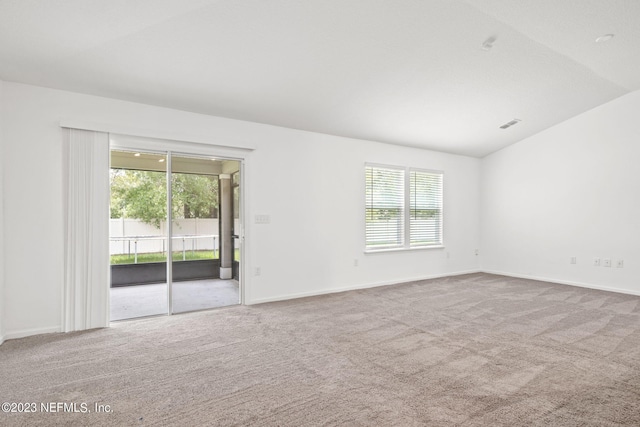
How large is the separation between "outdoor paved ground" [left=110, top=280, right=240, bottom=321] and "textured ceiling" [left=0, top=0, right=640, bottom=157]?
8.90ft

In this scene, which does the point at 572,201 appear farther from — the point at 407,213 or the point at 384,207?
the point at 384,207

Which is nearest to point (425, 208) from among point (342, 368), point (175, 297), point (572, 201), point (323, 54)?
point (572, 201)

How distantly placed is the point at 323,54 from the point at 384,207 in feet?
11.5

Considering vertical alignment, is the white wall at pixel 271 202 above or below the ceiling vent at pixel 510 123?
below

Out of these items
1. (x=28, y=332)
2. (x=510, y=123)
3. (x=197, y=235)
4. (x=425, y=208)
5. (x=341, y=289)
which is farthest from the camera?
(x=425, y=208)

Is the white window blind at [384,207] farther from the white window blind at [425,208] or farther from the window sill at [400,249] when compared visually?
the white window blind at [425,208]

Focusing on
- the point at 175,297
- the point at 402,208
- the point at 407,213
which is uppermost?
the point at 402,208

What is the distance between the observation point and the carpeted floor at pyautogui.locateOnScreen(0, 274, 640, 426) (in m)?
2.19

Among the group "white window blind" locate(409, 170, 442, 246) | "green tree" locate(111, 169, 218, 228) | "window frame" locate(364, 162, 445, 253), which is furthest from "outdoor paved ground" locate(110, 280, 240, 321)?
"white window blind" locate(409, 170, 442, 246)

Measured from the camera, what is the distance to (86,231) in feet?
12.8

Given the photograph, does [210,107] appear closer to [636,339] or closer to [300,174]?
[300,174]

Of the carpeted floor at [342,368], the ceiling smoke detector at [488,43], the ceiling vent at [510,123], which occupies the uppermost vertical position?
the ceiling smoke detector at [488,43]

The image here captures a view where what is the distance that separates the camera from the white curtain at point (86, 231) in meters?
3.80

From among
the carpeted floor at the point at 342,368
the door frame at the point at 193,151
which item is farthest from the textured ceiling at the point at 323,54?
the carpeted floor at the point at 342,368
